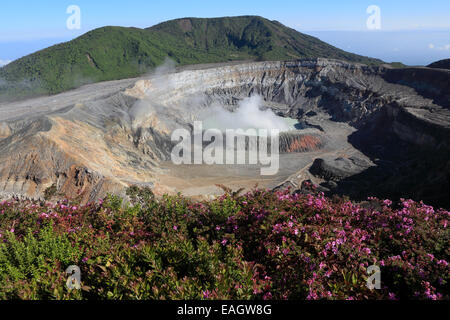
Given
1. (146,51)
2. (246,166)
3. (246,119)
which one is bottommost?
(246,166)

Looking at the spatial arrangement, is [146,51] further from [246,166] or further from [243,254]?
[243,254]

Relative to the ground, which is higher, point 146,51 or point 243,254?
point 146,51

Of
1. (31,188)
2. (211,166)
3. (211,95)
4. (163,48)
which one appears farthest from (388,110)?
(163,48)

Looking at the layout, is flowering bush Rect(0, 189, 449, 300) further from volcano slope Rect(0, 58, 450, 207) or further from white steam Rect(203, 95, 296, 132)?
white steam Rect(203, 95, 296, 132)

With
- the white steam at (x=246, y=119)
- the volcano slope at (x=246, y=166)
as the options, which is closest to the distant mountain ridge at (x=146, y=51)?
the volcano slope at (x=246, y=166)

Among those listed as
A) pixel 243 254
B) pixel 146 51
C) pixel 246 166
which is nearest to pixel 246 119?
pixel 246 166

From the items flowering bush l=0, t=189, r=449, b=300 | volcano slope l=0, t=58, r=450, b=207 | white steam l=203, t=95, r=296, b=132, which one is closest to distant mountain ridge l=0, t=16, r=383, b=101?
volcano slope l=0, t=58, r=450, b=207

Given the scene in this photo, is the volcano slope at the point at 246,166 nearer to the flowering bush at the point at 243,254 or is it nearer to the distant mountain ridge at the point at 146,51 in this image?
the flowering bush at the point at 243,254
